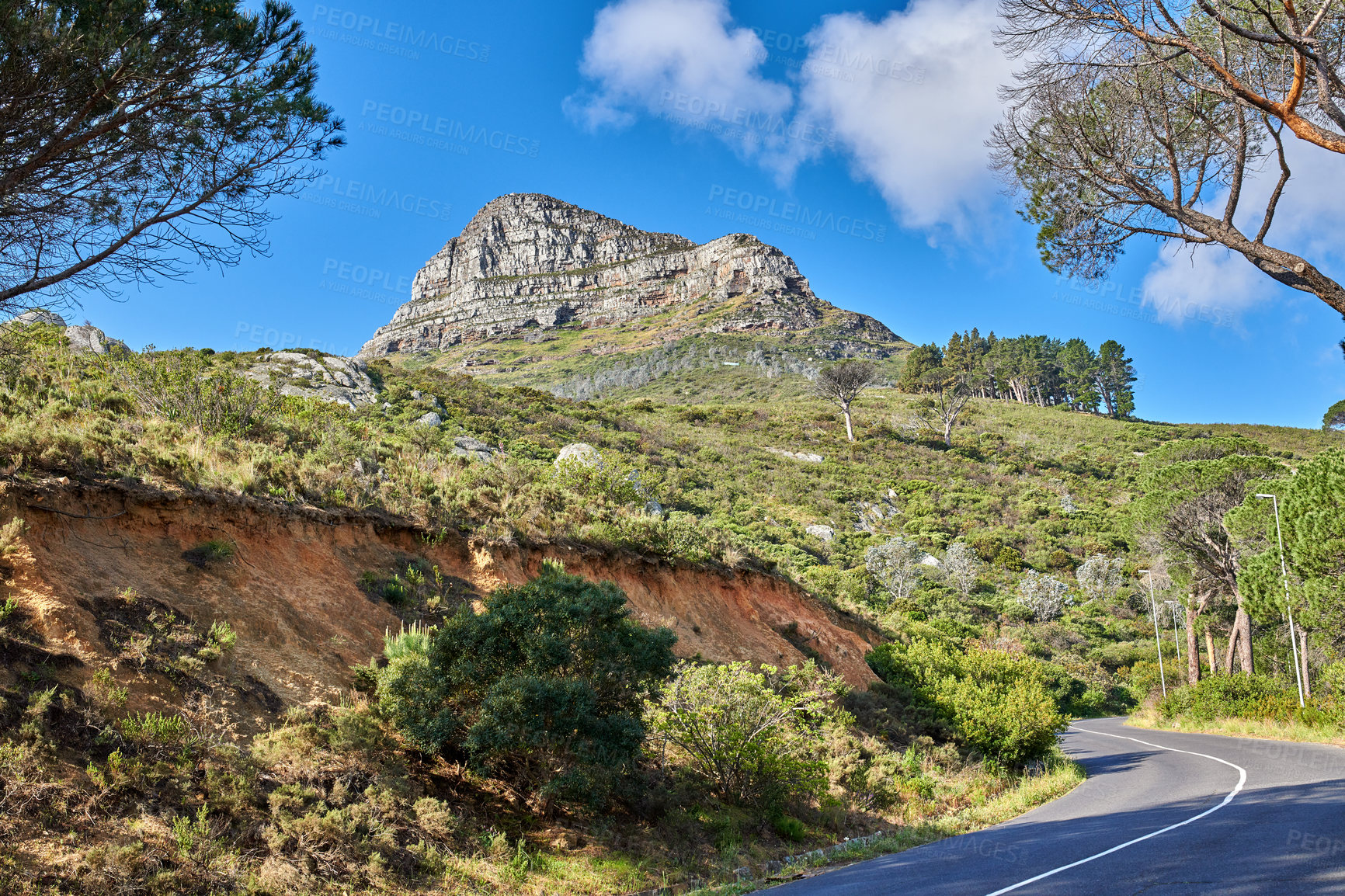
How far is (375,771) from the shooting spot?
7.70 metres

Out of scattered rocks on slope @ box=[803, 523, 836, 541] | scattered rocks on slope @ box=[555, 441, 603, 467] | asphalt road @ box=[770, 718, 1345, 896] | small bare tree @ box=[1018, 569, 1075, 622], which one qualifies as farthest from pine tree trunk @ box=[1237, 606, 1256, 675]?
scattered rocks on slope @ box=[555, 441, 603, 467]

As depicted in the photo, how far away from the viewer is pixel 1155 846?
8039 millimetres

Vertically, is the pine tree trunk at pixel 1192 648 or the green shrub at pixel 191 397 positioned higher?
the green shrub at pixel 191 397

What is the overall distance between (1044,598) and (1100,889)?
115 ft

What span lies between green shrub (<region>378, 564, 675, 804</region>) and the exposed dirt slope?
1.49 m

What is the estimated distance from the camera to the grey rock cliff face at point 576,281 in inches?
5133

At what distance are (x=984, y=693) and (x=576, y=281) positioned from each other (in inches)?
5950

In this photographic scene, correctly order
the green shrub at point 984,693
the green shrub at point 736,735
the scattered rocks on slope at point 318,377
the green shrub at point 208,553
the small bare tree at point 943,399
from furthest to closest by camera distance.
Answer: the small bare tree at point 943,399
the scattered rocks on slope at point 318,377
the green shrub at point 984,693
the green shrub at point 736,735
the green shrub at point 208,553

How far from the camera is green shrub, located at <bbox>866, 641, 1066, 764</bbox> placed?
15555 mm

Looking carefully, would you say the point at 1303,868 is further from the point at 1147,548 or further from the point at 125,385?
the point at 1147,548

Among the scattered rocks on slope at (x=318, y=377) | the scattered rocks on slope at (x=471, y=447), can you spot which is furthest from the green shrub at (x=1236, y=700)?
the scattered rocks on slope at (x=318, y=377)

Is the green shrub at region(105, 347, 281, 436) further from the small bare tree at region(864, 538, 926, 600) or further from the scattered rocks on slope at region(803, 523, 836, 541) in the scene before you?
the small bare tree at region(864, 538, 926, 600)

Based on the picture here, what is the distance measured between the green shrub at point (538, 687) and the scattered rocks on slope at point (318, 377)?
20.1 m

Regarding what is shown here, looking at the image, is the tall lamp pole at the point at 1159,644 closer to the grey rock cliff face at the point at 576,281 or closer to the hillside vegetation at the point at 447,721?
the hillside vegetation at the point at 447,721
